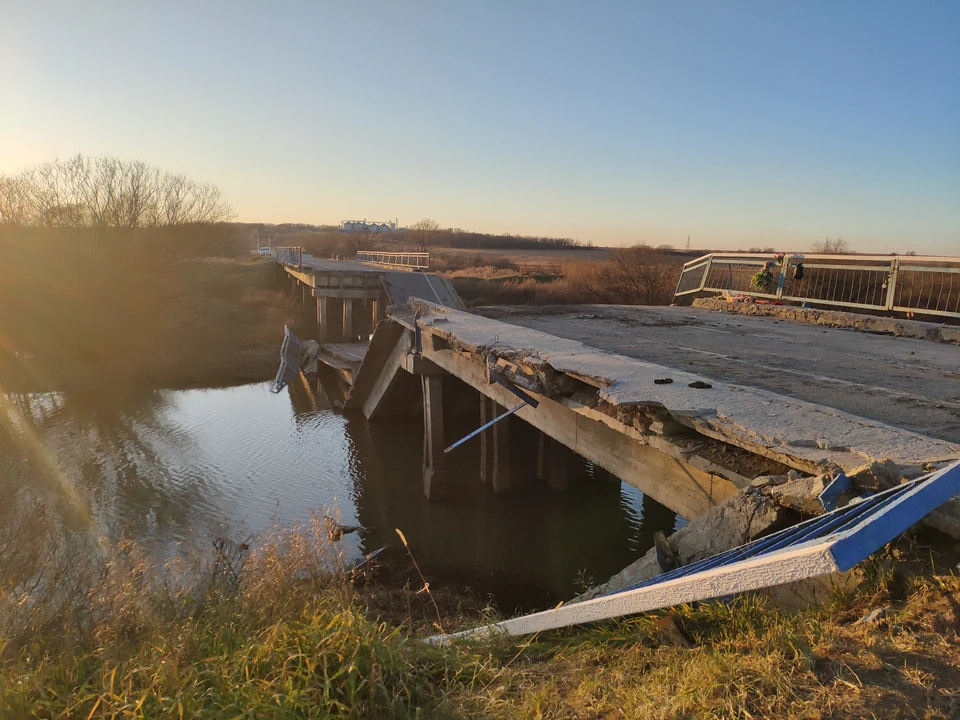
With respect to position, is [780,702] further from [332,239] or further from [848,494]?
[332,239]

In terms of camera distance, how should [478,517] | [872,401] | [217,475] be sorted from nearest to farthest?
[872,401] < [478,517] < [217,475]

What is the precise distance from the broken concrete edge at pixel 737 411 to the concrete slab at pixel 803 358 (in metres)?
0.89

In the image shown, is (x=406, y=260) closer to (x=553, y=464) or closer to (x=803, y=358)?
(x=553, y=464)

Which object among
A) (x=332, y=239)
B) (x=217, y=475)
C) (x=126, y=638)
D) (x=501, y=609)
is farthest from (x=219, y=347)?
(x=332, y=239)

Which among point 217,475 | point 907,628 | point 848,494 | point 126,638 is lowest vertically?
point 217,475

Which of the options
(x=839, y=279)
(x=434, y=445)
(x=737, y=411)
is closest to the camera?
(x=737, y=411)

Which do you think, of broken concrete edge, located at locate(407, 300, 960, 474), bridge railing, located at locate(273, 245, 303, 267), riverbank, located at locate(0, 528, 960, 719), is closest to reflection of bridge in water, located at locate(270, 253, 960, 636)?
broken concrete edge, located at locate(407, 300, 960, 474)

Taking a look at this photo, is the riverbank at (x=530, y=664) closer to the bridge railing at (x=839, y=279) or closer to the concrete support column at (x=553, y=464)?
the bridge railing at (x=839, y=279)

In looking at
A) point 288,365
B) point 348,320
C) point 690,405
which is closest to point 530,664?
point 690,405

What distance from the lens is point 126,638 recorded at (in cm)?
364

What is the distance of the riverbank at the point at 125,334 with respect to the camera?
23.7 meters

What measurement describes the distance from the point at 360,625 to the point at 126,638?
153 cm

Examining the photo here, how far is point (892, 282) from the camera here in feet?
33.2

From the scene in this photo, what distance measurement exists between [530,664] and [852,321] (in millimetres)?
9551
